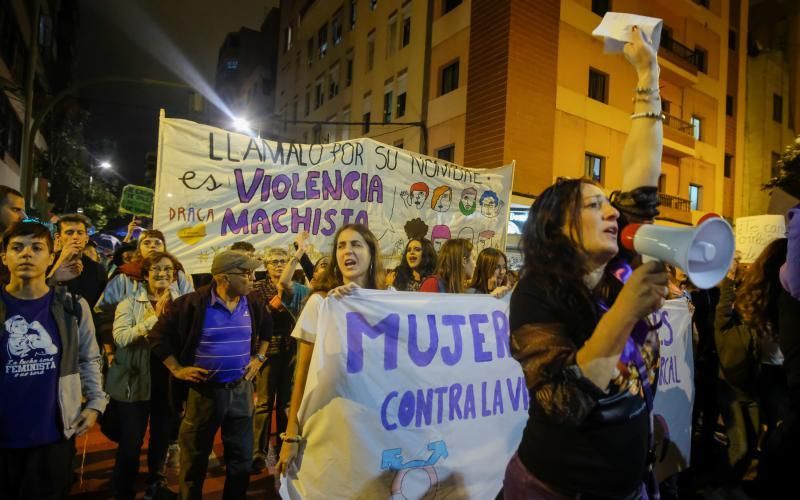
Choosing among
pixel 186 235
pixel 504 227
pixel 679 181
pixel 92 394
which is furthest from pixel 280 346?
pixel 679 181

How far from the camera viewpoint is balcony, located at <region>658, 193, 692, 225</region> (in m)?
18.2

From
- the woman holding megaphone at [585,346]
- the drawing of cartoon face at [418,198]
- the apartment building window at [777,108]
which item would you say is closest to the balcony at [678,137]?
the apartment building window at [777,108]

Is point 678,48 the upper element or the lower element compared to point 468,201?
upper

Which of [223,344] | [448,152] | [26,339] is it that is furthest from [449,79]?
[26,339]

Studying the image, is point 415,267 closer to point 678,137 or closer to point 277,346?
point 277,346

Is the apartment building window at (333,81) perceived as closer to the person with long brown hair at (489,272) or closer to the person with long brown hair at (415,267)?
the person with long brown hair at (415,267)

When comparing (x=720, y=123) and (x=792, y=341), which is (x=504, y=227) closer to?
(x=792, y=341)

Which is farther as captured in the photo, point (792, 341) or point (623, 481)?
point (792, 341)

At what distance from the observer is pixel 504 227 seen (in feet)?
23.1

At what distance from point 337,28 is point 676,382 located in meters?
25.5

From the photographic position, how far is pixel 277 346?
202 inches

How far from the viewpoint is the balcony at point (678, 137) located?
18.4 m

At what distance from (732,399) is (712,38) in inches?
830

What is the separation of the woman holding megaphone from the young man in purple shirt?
236cm
